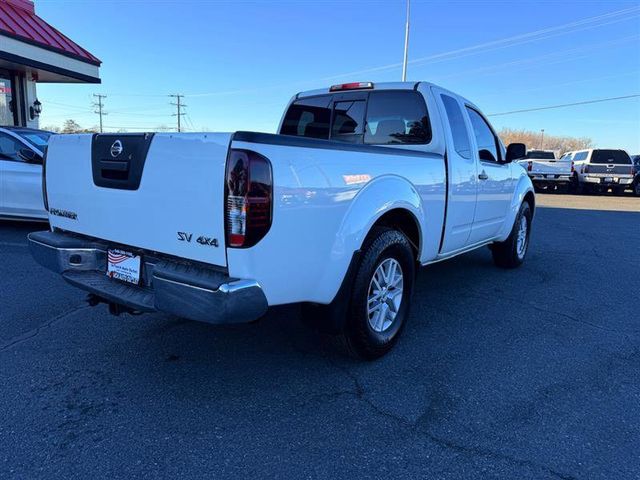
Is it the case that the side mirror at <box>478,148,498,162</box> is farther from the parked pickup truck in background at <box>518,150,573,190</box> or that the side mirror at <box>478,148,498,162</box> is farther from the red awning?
the parked pickup truck in background at <box>518,150,573,190</box>

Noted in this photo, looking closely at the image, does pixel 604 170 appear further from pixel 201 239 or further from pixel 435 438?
pixel 201 239

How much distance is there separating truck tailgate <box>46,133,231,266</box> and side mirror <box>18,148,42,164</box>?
4632 millimetres

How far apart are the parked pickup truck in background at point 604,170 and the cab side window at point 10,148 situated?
806 inches

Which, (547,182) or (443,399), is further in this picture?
(547,182)

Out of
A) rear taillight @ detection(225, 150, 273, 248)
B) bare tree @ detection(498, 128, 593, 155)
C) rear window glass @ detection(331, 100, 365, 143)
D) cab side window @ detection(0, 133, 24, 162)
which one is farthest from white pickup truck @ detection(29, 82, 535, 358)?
bare tree @ detection(498, 128, 593, 155)

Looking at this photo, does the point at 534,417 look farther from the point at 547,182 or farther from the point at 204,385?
the point at 547,182

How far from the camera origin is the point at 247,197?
2338mm

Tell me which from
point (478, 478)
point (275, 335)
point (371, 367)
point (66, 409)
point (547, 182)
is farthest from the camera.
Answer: point (547, 182)

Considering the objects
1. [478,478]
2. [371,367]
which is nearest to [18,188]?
[371,367]

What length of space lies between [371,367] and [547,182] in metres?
20.4

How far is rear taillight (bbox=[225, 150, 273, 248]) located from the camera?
7.64 feet

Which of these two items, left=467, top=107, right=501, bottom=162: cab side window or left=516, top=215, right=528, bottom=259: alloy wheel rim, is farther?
left=516, top=215, right=528, bottom=259: alloy wheel rim

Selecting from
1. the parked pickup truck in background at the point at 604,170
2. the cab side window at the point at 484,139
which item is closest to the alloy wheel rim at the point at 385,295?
the cab side window at the point at 484,139

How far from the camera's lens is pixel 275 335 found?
12.6ft
